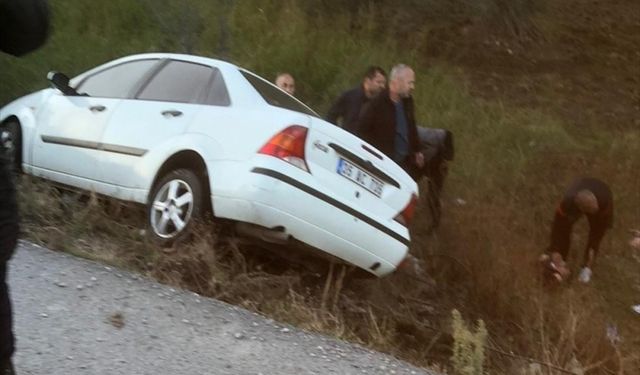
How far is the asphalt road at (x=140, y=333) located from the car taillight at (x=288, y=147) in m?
0.86

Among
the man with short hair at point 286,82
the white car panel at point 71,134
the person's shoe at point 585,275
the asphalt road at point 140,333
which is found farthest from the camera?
the person's shoe at point 585,275

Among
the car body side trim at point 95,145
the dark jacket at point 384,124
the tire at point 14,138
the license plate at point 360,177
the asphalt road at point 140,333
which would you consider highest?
the dark jacket at point 384,124

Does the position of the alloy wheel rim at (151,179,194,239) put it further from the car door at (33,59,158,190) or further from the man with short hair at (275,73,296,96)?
the man with short hair at (275,73,296,96)

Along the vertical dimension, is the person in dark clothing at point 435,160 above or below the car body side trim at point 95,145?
above

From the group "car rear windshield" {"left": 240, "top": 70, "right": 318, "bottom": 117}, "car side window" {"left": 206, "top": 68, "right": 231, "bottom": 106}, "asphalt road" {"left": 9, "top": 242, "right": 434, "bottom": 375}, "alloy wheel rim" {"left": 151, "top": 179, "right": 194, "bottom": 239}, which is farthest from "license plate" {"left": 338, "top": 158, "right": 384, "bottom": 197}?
"asphalt road" {"left": 9, "top": 242, "right": 434, "bottom": 375}

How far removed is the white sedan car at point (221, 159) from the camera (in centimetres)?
532

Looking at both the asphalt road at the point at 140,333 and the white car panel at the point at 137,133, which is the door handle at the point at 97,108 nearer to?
the white car panel at the point at 137,133

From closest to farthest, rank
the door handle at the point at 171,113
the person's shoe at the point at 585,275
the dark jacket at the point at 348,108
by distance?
1. the door handle at the point at 171,113
2. the dark jacket at the point at 348,108
3. the person's shoe at the point at 585,275

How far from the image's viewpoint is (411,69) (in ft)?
23.4

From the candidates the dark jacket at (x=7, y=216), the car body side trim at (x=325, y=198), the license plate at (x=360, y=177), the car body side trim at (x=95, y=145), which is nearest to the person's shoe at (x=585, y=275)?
the car body side trim at (x=325, y=198)

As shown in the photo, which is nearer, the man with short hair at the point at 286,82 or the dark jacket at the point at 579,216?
the man with short hair at the point at 286,82

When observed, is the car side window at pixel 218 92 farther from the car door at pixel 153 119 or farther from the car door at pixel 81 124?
the car door at pixel 81 124

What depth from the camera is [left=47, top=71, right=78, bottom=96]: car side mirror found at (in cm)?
650

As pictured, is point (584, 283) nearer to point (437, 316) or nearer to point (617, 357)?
point (617, 357)
